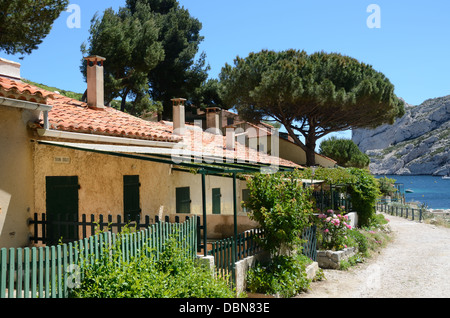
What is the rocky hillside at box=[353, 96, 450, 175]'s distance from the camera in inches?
5566

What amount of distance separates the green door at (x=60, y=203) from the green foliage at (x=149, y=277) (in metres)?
2.32

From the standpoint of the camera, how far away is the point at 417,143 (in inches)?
5965

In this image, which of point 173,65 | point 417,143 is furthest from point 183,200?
point 417,143

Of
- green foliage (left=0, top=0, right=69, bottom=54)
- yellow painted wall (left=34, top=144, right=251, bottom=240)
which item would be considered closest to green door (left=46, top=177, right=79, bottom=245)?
yellow painted wall (left=34, top=144, right=251, bottom=240)

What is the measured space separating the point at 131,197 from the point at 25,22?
10.8 m

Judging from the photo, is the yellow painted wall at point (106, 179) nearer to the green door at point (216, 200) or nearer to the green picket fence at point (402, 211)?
the green door at point (216, 200)

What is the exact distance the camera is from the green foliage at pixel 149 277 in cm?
501

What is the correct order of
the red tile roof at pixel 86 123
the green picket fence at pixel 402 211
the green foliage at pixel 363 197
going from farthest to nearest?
the green picket fence at pixel 402 211 < the green foliage at pixel 363 197 < the red tile roof at pixel 86 123

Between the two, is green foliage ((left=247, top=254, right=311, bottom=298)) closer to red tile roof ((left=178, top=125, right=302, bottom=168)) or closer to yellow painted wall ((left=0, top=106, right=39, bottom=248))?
yellow painted wall ((left=0, top=106, right=39, bottom=248))

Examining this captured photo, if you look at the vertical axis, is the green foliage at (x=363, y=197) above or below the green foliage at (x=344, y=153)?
below

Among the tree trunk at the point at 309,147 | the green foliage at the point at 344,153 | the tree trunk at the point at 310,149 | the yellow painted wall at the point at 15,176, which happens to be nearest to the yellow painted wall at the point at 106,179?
the yellow painted wall at the point at 15,176
